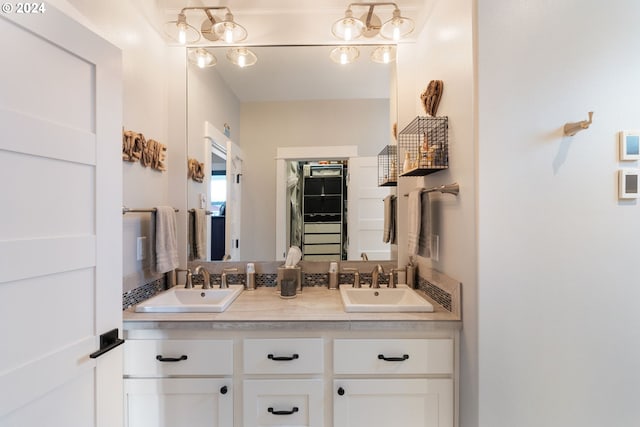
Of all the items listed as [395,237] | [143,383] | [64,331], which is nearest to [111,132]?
[64,331]

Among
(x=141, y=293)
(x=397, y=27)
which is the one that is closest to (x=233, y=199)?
(x=141, y=293)

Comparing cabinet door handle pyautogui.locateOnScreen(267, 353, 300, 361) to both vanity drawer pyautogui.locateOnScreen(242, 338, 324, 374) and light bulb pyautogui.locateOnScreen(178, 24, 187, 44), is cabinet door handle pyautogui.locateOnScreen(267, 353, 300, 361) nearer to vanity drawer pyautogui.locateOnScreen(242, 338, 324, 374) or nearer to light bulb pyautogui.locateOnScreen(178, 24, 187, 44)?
vanity drawer pyautogui.locateOnScreen(242, 338, 324, 374)

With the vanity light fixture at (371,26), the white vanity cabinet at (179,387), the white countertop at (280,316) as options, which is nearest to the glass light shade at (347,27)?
the vanity light fixture at (371,26)

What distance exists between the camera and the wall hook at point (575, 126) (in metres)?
1.08

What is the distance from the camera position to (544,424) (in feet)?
3.73

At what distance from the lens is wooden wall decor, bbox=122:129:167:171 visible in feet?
4.69

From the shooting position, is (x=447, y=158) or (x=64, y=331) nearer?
(x=64, y=331)

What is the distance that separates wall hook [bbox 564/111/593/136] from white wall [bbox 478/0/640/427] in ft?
0.08

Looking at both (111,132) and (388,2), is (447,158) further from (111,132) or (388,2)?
(111,132)

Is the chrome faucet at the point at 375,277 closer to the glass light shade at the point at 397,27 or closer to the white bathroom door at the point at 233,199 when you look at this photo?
the white bathroom door at the point at 233,199

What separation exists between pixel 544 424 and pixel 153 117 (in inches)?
97.7

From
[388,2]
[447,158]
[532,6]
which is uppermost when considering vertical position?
[388,2]

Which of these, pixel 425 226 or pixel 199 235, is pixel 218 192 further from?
pixel 425 226

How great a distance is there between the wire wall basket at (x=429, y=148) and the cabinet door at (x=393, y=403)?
3.32ft
